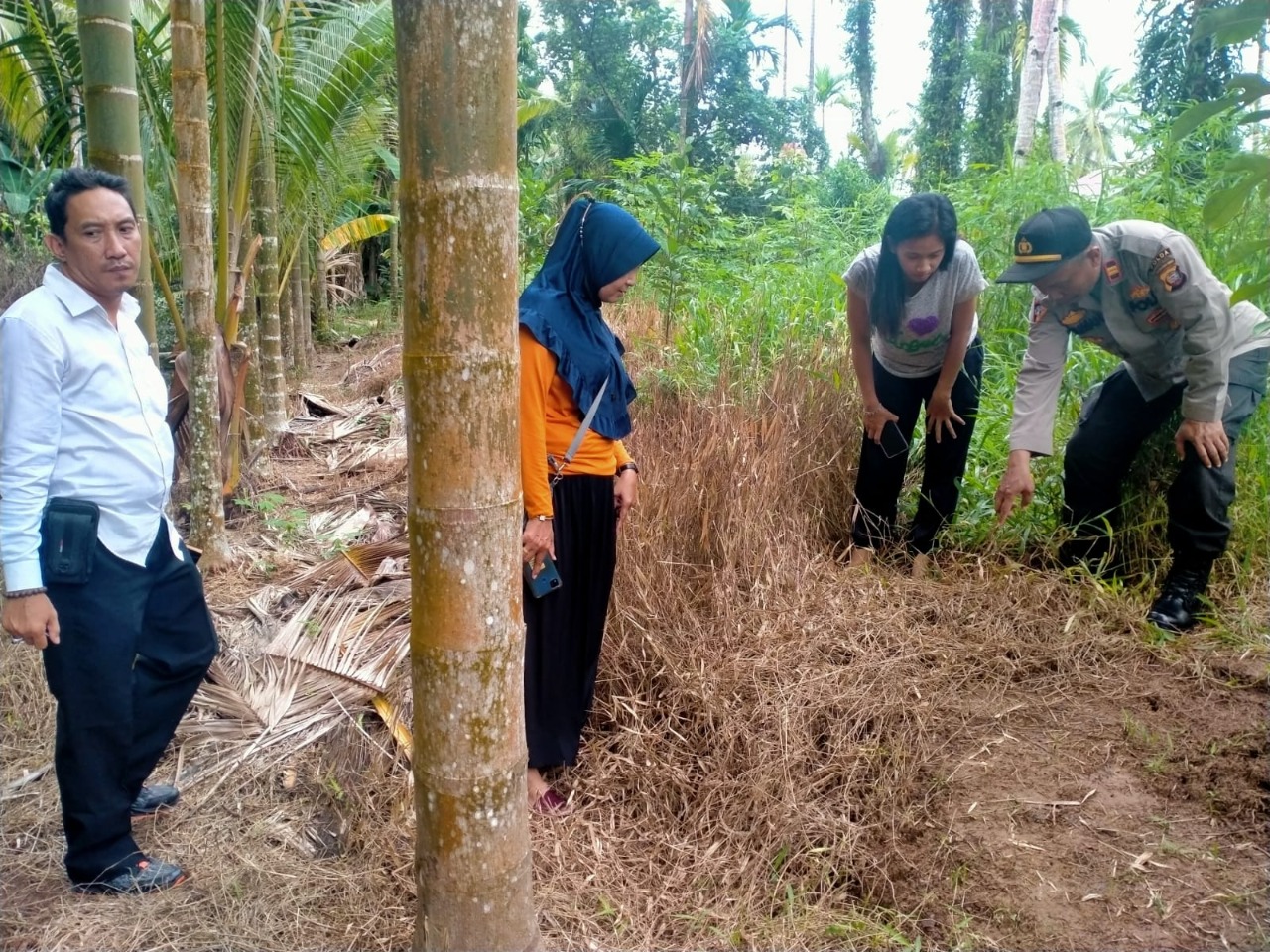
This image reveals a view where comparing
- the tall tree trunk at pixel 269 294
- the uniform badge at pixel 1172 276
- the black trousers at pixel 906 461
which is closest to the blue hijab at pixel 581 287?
the black trousers at pixel 906 461

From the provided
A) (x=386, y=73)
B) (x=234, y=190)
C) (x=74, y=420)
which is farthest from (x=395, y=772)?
(x=386, y=73)

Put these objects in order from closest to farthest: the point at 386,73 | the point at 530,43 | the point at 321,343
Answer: the point at 386,73 → the point at 321,343 → the point at 530,43

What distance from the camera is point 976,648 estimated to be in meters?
3.10

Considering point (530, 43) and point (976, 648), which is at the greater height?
point (530, 43)

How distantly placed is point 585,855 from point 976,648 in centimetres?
154

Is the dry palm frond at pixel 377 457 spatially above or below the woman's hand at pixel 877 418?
below

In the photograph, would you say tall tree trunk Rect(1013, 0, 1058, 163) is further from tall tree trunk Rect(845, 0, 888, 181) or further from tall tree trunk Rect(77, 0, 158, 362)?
tall tree trunk Rect(845, 0, 888, 181)

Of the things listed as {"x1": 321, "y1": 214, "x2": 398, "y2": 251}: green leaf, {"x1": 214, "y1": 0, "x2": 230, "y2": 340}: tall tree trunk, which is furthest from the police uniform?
{"x1": 321, "y1": 214, "x2": 398, "y2": 251}: green leaf

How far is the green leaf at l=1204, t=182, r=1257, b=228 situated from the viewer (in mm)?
1162

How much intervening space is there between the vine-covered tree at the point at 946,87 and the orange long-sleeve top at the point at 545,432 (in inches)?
617

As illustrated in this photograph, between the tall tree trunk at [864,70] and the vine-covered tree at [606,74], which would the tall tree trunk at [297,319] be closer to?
the vine-covered tree at [606,74]

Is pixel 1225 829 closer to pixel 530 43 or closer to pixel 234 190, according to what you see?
pixel 234 190

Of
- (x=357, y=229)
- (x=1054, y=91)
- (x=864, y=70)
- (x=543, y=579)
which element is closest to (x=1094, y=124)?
(x=864, y=70)

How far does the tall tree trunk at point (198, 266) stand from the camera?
3.70m
